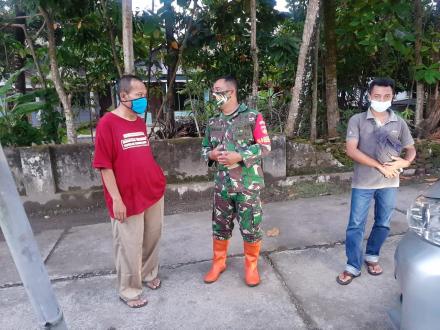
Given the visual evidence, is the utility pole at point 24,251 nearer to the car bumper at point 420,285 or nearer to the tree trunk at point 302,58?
the car bumper at point 420,285

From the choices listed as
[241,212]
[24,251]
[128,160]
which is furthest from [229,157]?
[24,251]

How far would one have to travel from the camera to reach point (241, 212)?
269 cm

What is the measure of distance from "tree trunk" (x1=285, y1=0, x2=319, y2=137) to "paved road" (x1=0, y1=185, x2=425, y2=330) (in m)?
1.68

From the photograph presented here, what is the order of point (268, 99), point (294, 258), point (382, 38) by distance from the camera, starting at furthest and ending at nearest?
1. point (268, 99)
2. point (382, 38)
3. point (294, 258)

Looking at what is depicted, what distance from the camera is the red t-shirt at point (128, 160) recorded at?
7.50 feet

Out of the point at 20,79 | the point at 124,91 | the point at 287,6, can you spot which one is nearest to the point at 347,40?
the point at 287,6

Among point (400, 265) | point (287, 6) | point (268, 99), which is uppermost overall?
point (287, 6)

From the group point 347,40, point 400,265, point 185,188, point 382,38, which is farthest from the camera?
point 347,40

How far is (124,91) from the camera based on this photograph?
239 centimetres

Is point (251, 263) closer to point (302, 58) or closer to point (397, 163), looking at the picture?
point (397, 163)

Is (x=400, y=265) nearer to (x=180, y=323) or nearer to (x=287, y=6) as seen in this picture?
(x=180, y=323)

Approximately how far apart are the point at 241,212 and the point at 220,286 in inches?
24.0

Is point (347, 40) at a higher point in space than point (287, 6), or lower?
lower

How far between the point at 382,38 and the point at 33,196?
5.07m
